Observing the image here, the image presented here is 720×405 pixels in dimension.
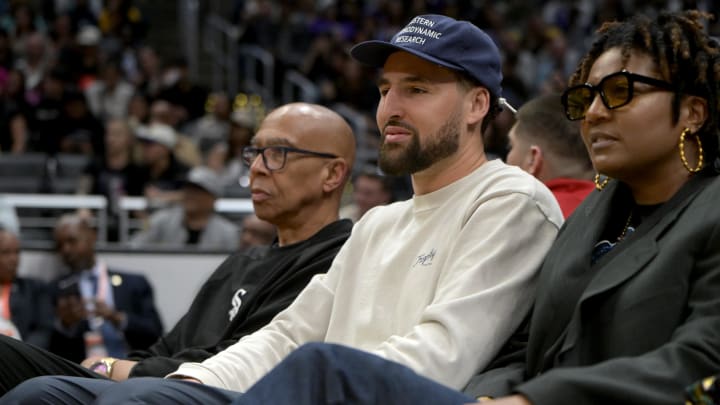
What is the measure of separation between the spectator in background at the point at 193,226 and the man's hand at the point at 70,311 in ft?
5.03

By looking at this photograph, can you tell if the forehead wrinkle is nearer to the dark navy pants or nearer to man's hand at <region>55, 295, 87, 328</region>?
the dark navy pants

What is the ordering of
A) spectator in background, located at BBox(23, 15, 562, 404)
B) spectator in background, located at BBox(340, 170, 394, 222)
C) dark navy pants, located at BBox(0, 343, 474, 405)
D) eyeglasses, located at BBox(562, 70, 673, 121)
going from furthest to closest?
spectator in background, located at BBox(340, 170, 394, 222) → spectator in background, located at BBox(23, 15, 562, 404) → eyeglasses, located at BBox(562, 70, 673, 121) → dark navy pants, located at BBox(0, 343, 474, 405)

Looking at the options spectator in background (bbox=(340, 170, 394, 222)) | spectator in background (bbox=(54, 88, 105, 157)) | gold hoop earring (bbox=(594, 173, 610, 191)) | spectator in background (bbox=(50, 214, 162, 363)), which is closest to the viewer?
gold hoop earring (bbox=(594, 173, 610, 191))

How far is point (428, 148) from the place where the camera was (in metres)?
3.60

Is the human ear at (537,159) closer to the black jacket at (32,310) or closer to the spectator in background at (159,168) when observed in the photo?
the black jacket at (32,310)

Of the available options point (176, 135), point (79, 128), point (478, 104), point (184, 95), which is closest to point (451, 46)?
point (478, 104)

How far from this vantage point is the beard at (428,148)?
3600 mm

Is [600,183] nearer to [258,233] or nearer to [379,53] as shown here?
[379,53]

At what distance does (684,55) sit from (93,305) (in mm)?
5064

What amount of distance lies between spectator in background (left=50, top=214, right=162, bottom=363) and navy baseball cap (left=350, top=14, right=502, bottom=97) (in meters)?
3.99

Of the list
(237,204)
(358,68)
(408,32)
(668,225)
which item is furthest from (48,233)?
(668,225)

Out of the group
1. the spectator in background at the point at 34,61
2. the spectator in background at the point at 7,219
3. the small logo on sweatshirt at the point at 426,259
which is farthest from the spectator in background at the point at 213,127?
the small logo on sweatshirt at the point at 426,259

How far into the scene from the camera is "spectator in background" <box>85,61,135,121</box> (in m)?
13.8

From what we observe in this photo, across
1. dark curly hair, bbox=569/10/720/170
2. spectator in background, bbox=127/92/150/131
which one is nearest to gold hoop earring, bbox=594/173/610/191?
dark curly hair, bbox=569/10/720/170
